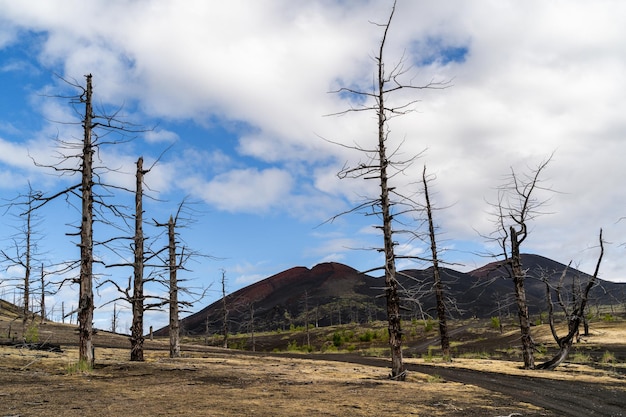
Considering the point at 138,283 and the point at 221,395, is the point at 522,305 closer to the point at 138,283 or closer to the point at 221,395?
the point at 221,395

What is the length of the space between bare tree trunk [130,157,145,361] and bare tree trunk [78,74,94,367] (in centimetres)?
443

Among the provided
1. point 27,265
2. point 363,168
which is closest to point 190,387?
point 363,168

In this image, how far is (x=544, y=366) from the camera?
71.2ft

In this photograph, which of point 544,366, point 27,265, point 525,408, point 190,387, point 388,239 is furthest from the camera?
point 27,265

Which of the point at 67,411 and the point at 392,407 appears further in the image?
the point at 392,407

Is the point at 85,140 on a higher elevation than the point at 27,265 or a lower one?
higher

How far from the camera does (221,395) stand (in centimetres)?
1048

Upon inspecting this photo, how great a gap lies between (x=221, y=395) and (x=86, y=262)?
8.51 meters

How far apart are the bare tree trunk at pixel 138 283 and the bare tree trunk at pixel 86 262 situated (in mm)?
4427

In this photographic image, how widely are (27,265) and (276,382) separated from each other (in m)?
27.2

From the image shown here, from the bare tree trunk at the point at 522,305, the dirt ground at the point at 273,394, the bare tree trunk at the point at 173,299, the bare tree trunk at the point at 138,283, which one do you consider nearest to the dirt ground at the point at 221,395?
the dirt ground at the point at 273,394

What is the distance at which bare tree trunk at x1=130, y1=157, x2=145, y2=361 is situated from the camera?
2105cm

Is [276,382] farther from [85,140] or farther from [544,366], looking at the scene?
[544,366]

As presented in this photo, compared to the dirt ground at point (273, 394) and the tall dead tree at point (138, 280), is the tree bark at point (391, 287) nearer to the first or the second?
the dirt ground at point (273, 394)
